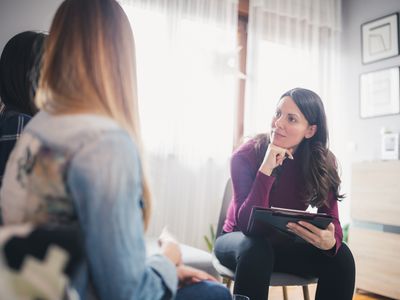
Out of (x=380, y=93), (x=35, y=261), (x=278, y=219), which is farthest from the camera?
(x=380, y=93)

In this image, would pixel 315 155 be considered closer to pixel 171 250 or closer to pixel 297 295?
pixel 171 250

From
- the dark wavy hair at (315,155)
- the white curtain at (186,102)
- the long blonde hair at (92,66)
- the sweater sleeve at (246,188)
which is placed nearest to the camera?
the long blonde hair at (92,66)

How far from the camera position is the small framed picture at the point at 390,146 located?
312 cm

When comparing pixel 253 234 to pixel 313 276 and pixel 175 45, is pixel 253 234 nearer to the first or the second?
pixel 313 276

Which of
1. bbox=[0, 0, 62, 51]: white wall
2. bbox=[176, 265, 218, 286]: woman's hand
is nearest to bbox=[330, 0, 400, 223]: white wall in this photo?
bbox=[0, 0, 62, 51]: white wall

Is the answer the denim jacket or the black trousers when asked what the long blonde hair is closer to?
the denim jacket

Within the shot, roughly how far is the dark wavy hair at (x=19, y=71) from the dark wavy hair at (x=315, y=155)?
3.13ft

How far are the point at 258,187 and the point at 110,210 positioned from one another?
38.8 inches

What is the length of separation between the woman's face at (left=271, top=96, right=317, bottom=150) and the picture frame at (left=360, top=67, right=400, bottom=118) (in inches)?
83.1

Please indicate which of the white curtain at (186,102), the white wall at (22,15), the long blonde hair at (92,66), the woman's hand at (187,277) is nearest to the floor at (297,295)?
the white curtain at (186,102)

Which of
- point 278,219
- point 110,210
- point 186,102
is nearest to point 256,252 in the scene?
point 278,219

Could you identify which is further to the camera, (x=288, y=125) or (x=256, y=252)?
(x=288, y=125)

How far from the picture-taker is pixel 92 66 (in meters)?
0.65

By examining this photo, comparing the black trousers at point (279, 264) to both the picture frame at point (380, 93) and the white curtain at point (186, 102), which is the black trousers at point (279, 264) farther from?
the picture frame at point (380, 93)
